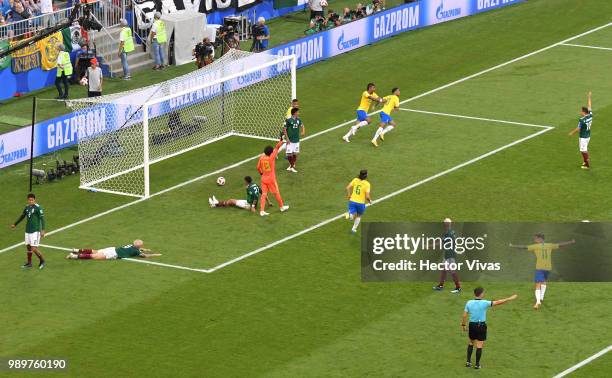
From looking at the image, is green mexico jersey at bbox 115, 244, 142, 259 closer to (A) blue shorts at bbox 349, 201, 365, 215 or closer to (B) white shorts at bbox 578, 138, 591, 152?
(A) blue shorts at bbox 349, 201, 365, 215

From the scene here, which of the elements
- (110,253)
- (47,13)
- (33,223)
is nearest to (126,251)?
(110,253)

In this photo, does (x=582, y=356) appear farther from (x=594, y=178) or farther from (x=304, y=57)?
(x=304, y=57)

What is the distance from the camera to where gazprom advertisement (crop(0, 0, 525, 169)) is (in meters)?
47.2

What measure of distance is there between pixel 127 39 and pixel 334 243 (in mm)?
18763

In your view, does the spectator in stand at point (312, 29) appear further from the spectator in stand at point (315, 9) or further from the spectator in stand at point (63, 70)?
the spectator in stand at point (63, 70)

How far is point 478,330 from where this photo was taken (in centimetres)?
3253

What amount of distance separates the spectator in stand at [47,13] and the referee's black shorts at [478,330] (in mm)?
27939

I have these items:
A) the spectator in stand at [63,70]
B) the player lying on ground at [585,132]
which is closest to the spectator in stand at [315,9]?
the spectator in stand at [63,70]

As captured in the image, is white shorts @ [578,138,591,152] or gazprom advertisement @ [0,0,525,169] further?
gazprom advertisement @ [0,0,525,169]

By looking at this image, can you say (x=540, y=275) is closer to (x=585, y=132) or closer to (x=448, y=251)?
(x=448, y=251)

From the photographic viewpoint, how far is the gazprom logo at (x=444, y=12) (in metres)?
66.3

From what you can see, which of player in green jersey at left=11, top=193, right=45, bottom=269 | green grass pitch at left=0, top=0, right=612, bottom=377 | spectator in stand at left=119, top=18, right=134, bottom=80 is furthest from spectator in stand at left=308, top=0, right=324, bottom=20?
player in green jersey at left=11, top=193, right=45, bottom=269

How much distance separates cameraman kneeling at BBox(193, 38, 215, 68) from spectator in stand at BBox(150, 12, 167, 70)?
145cm

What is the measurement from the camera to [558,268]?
3688 centimetres
